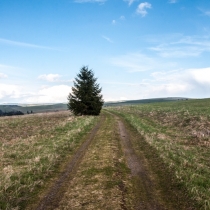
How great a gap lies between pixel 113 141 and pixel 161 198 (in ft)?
31.9

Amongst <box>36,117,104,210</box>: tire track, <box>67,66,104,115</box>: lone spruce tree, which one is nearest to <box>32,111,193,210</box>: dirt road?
<box>36,117,104,210</box>: tire track

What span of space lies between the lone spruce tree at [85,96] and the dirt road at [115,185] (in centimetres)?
3184

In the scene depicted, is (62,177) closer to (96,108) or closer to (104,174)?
(104,174)

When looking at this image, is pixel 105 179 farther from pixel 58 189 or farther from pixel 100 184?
pixel 58 189

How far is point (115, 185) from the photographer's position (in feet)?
28.4

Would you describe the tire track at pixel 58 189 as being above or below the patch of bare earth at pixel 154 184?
above

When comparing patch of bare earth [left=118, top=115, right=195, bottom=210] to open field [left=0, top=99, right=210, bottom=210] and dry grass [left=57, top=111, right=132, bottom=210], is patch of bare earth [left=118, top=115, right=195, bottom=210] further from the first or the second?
dry grass [left=57, top=111, right=132, bottom=210]

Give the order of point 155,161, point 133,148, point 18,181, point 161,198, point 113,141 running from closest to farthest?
point 161,198, point 18,181, point 155,161, point 133,148, point 113,141

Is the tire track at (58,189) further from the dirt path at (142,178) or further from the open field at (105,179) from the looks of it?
the dirt path at (142,178)

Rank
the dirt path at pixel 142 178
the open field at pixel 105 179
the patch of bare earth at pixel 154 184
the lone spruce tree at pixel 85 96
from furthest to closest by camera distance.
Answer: the lone spruce tree at pixel 85 96, the open field at pixel 105 179, the patch of bare earth at pixel 154 184, the dirt path at pixel 142 178

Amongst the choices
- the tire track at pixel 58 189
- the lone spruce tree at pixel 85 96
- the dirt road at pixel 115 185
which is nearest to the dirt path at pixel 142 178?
the dirt road at pixel 115 185

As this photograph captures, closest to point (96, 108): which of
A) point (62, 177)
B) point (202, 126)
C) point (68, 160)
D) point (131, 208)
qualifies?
point (202, 126)

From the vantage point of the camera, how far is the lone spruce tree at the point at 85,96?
4525 centimetres

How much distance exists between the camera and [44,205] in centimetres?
726
